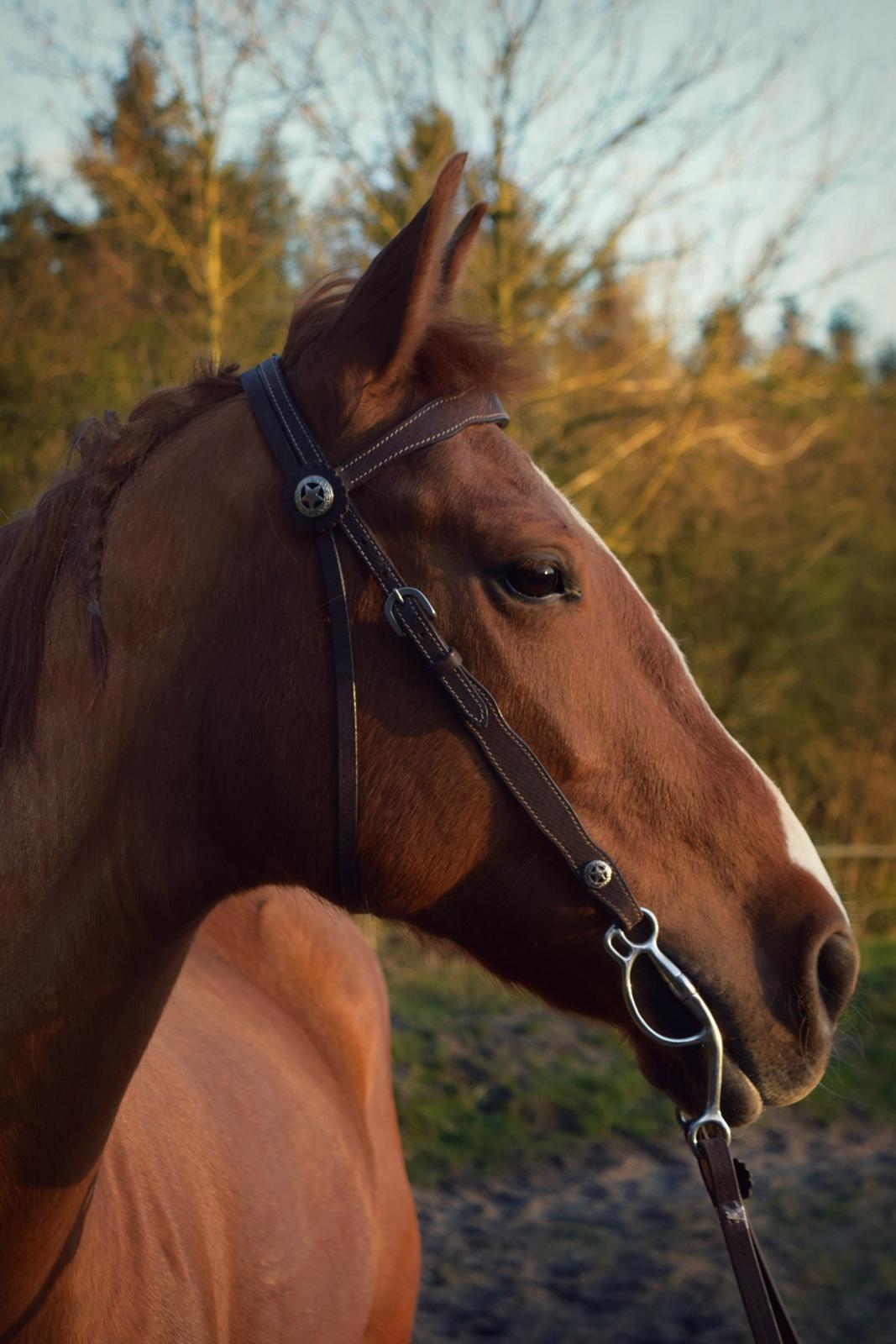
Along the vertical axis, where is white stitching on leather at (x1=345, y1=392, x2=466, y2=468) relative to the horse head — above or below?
above

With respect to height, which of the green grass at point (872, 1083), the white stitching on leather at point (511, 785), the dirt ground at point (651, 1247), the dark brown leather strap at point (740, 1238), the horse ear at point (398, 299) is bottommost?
the green grass at point (872, 1083)

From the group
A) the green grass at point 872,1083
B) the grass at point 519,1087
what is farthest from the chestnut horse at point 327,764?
the green grass at point 872,1083

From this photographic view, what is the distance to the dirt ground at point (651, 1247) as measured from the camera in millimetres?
4102

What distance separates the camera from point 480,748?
1.62 metres

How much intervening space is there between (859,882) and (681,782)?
12.0 meters

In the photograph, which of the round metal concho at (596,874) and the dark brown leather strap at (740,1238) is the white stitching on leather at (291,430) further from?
the dark brown leather strap at (740,1238)

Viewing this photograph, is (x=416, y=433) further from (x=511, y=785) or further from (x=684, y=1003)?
(x=684, y=1003)

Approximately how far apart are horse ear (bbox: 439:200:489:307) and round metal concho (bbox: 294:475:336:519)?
36 cm

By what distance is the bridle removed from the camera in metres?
1.61

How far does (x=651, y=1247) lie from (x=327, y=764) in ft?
13.0

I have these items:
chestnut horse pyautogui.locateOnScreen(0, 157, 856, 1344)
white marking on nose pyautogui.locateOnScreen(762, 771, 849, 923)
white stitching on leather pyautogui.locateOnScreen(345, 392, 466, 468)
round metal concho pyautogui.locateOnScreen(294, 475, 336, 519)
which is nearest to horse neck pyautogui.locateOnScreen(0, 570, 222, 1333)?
chestnut horse pyautogui.locateOnScreen(0, 157, 856, 1344)

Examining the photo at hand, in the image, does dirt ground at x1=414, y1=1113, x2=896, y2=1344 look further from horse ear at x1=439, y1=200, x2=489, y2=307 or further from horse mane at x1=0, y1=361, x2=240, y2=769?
horse ear at x1=439, y1=200, x2=489, y2=307

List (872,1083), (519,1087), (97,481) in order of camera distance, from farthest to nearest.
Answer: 1. (872,1083)
2. (519,1087)
3. (97,481)

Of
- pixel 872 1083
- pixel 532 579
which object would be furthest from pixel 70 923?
pixel 872 1083
